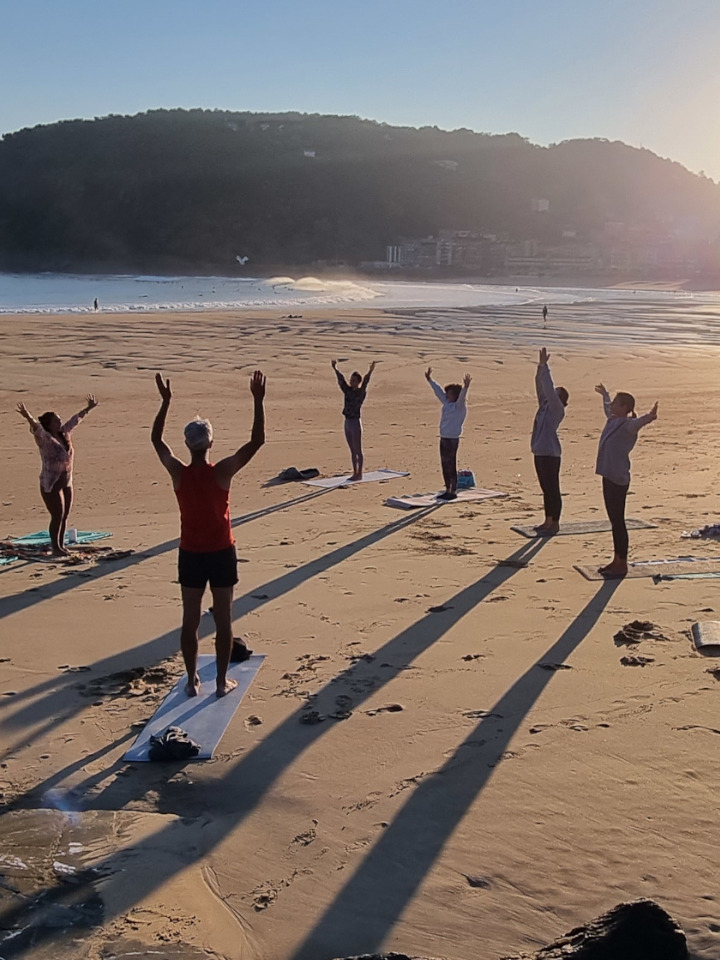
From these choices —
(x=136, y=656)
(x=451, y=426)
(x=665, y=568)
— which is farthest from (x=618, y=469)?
(x=136, y=656)

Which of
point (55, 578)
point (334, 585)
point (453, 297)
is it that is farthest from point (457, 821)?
point (453, 297)

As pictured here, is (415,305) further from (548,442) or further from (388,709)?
(388,709)

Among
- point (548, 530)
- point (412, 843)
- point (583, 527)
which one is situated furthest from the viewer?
point (583, 527)

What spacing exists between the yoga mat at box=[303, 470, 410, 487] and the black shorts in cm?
667

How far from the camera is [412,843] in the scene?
400 centimetres

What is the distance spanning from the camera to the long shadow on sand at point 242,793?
3.62 meters

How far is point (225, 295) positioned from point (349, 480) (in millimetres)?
48502

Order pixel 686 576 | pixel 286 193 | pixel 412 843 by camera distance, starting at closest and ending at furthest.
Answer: pixel 412 843 < pixel 686 576 < pixel 286 193

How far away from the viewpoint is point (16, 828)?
13.6 feet

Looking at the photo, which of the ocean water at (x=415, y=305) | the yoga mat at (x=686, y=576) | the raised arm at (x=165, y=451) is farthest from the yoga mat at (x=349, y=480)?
the ocean water at (x=415, y=305)

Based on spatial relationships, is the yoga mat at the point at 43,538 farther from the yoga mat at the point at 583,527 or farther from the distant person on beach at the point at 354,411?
the yoga mat at the point at 583,527

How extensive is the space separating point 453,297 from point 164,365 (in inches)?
1377

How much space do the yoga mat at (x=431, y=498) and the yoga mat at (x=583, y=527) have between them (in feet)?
4.34

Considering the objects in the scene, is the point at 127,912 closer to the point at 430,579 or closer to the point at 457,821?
the point at 457,821
